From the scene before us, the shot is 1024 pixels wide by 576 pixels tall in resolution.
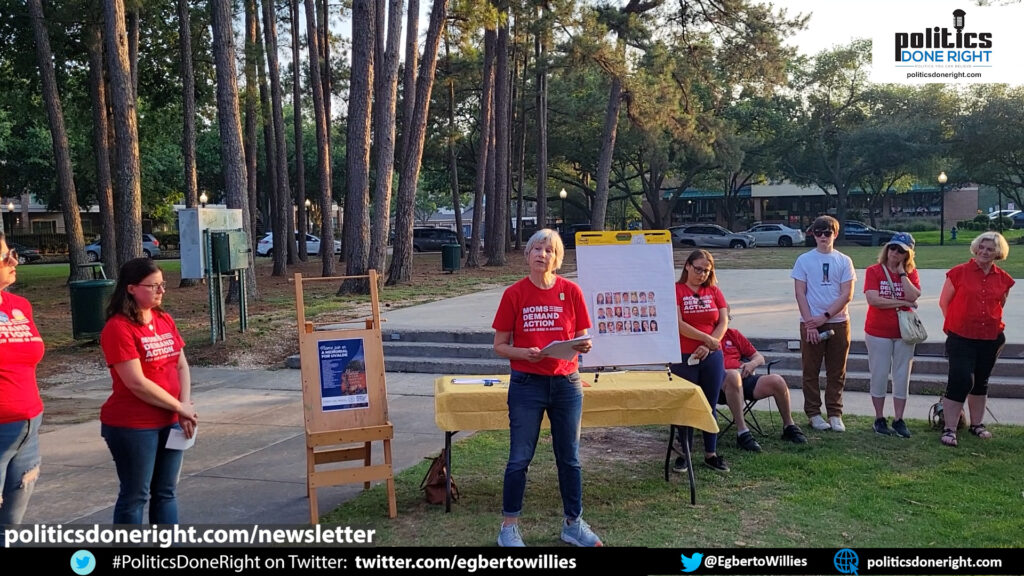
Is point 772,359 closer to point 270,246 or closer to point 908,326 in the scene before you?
point 908,326

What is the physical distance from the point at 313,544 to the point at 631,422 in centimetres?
214

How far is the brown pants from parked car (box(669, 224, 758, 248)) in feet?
114

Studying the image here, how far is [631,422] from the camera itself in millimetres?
5297

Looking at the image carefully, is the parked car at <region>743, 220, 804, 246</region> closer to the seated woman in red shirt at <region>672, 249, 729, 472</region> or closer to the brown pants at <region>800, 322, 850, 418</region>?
the brown pants at <region>800, 322, 850, 418</region>

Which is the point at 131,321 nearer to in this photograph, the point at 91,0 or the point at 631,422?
the point at 631,422

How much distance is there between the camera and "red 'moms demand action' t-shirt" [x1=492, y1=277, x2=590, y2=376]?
433cm

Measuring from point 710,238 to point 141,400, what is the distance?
132ft

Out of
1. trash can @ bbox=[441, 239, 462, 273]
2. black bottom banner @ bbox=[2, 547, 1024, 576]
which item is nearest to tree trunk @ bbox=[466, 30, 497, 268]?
trash can @ bbox=[441, 239, 462, 273]

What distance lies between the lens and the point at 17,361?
379 cm

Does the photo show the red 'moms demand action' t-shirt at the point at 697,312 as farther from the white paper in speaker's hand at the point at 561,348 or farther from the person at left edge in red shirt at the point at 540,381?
the white paper in speaker's hand at the point at 561,348

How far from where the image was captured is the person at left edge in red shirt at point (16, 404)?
3717 mm

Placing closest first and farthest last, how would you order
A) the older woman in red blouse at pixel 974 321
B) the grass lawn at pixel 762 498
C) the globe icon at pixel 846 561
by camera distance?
the globe icon at pixel 846 561, the grass lawn at pixel 762 498, the older woman in red blouse at pixel 974 321

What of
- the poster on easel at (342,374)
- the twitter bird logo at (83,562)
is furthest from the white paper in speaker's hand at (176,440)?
the poster on easel at (342,374)

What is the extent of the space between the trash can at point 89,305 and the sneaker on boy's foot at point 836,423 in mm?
10207
